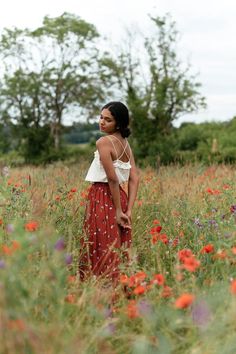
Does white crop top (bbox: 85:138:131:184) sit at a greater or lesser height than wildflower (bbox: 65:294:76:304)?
greater

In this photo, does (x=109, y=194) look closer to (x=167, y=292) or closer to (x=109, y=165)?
(x=109, y=165)

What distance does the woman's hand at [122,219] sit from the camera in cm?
412

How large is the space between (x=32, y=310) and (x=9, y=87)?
32614mm

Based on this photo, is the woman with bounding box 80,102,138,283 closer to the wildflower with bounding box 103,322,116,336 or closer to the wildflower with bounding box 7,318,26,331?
the wildflower with bounding box 103,322,116,336

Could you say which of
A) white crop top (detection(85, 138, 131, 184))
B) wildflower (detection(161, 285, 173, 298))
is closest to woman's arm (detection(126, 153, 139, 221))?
white crop top (detection(85, 138, 131, 184))

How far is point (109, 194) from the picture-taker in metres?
4.14

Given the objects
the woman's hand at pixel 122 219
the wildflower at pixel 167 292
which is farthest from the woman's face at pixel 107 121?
the wildflower at pixel 167 292

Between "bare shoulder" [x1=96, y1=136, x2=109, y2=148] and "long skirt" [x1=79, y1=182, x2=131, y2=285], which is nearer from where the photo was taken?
"bare shoulder" [x1=96, y1=136, x2=109, y2=148]

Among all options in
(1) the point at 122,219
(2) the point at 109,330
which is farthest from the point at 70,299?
(1) the point at 122,219

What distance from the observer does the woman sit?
398 centimetres

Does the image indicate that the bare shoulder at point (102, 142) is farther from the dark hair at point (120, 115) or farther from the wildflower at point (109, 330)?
the wildflower at point (109, 330)

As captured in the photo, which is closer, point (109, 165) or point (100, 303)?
point (100, 303)

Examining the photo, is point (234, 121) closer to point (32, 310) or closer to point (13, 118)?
point (13, 118)

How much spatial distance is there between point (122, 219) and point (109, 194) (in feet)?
0.67
